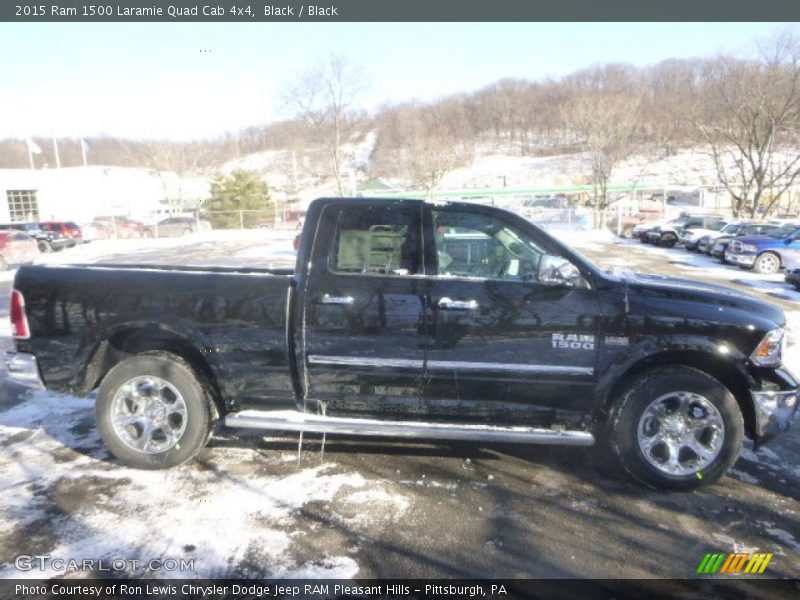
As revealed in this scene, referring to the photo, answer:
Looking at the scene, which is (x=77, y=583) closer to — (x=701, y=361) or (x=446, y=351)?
(x=446, y=351)

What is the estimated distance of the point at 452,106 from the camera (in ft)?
411

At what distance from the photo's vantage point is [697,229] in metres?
24.5

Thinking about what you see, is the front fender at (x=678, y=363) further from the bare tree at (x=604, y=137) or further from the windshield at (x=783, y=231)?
the bare tree at (x=604, y=137)

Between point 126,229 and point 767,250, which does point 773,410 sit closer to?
point 767,250

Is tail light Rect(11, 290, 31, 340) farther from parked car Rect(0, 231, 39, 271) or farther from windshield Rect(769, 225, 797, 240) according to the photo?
windshield Rect(769, 225, 797, 240)

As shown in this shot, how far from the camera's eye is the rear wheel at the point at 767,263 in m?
15.6

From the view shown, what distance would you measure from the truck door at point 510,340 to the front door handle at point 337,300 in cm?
55

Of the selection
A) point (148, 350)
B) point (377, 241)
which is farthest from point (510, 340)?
point (148, 350)

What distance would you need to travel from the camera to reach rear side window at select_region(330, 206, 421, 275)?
3.93 m

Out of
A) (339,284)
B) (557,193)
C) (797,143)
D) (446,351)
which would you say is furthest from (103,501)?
(557,193)

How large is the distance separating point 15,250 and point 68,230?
12406 mm

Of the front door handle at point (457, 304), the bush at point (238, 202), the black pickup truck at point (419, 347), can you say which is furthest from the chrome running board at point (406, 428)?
the bush at point (238, 202)

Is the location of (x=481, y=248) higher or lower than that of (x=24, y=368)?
higher

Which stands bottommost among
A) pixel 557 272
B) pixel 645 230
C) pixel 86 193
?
pixel 645 230
